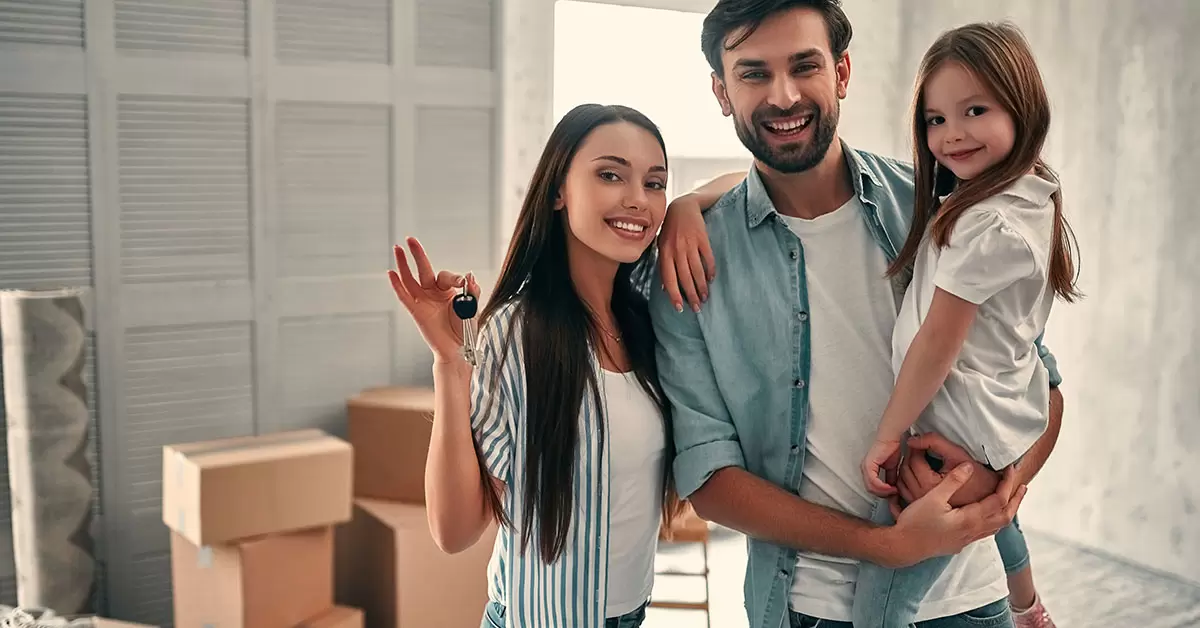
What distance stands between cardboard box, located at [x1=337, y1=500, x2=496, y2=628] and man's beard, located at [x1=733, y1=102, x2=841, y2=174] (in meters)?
2.09

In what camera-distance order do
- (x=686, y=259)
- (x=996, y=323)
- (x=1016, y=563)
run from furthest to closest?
(x=1016, y=563) → (x=686, y=259) → (x=996, y=323)

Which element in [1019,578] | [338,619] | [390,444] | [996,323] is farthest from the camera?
[390,444]

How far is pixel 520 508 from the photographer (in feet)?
5.18

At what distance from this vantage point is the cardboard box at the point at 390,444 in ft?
11.6

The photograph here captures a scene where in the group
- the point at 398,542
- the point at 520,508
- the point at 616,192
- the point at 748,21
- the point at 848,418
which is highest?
the point at 748,21

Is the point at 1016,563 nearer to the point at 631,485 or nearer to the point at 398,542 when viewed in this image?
the point at 631,485

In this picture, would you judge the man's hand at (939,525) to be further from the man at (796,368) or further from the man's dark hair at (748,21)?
the man's dark hair at (748,21)

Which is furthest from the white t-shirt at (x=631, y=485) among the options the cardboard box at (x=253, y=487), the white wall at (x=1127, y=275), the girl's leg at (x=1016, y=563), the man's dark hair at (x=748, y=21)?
the white wall at (x=1127, y=275)

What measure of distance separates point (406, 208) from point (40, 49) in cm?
132

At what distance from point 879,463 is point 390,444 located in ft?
7.71

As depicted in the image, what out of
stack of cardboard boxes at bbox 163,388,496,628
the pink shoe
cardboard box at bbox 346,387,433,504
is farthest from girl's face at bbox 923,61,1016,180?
cardboard box at bbox 346,387,433,504

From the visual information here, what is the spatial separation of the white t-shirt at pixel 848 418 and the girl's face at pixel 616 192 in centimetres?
28

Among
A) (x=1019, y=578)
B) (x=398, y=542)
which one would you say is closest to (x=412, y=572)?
(x=398, y=542)

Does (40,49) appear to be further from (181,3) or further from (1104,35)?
(1104,35)
